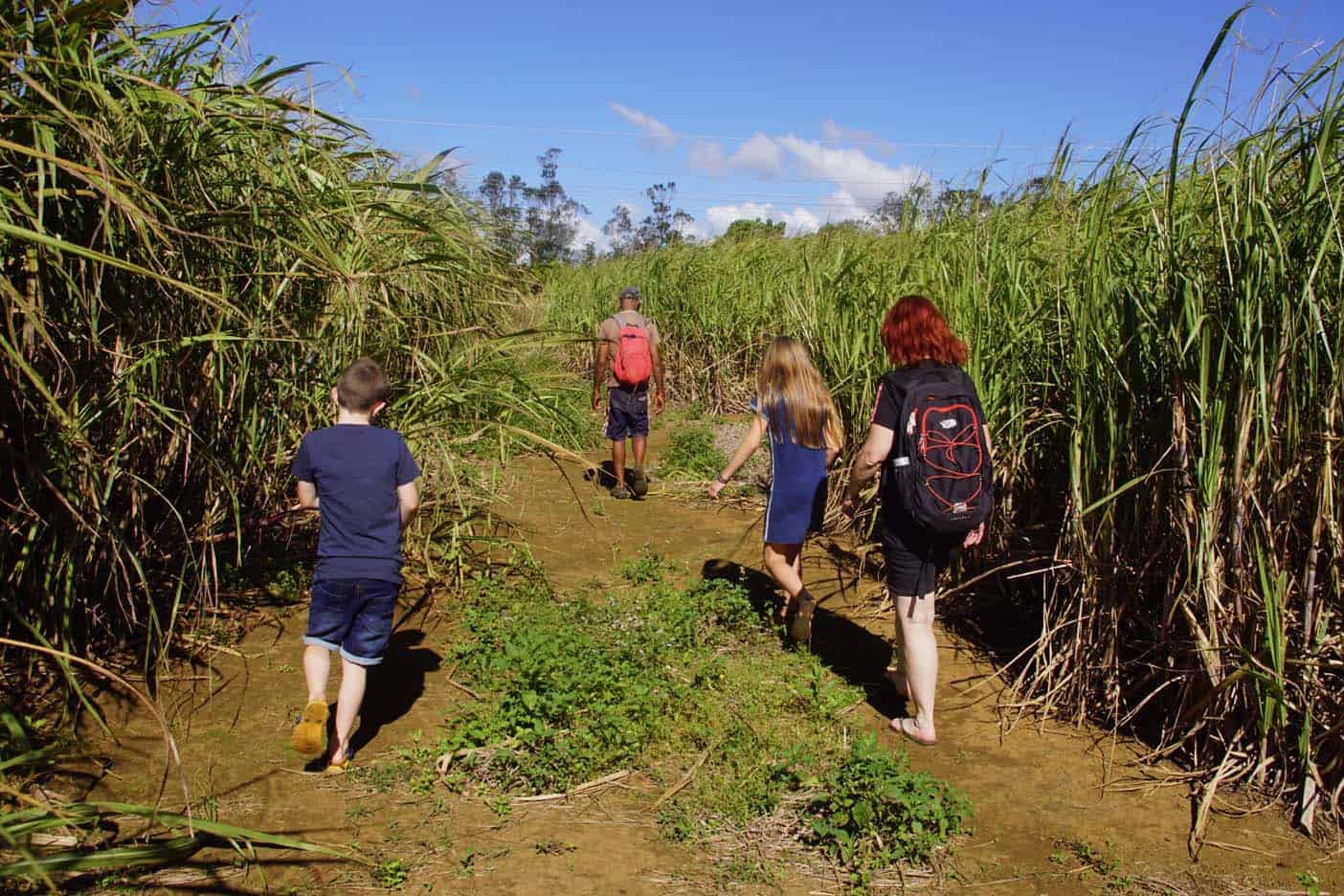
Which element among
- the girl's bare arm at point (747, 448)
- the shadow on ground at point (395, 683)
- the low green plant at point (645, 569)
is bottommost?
the shadow on ground at point (395, 683)

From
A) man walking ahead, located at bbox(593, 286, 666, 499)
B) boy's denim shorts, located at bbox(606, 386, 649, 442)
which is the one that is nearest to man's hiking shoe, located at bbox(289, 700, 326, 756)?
man walking ahead, located at bbox(593, 286, 666, 499)

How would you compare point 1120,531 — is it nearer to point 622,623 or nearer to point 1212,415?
point 1212,415

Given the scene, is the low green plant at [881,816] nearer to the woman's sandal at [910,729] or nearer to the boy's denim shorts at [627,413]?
the woman's sandal at [910,729]

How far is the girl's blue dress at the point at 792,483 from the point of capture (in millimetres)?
5059

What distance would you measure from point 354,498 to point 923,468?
2.24m

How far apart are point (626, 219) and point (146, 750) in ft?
118

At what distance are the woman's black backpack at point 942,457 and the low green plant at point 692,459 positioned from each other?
5.16 m

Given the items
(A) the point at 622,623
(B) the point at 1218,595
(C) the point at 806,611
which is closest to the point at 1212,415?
(B) the point at 1218,595

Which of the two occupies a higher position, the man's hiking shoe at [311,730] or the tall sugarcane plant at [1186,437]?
the tall sugarcane plant at [1186,437]

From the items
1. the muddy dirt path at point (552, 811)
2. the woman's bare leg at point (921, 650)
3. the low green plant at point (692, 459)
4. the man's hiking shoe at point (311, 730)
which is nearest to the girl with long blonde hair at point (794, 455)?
the muddy dirt path at point (552, 811)

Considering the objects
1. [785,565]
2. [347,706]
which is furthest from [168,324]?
[785,565]

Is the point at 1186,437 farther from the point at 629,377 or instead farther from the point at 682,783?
the point at 629,377

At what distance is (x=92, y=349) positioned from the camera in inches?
149

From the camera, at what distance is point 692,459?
31.3 ft
